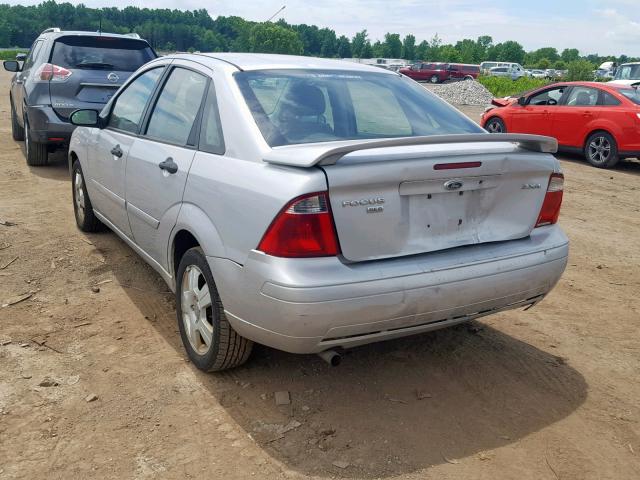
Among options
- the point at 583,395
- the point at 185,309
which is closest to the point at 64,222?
the point at 185,309

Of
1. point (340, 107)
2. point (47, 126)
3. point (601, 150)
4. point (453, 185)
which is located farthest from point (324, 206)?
point (601, 150)

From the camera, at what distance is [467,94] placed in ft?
102

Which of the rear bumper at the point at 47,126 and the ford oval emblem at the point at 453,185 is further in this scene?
the rear bumper at the point at 47,126

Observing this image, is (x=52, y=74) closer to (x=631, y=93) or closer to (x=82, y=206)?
(x=82, y=206)

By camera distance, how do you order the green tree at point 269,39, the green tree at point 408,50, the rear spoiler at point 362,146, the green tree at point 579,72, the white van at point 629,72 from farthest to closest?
the green tree at point 408,50, the green tree at point 579,72, the green tree at point 269,39, the white van at point 629,72, the rear spoiler at point 362,146

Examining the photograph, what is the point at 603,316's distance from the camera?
467cm

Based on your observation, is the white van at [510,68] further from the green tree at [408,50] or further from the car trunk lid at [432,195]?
the green tree at [408,50]

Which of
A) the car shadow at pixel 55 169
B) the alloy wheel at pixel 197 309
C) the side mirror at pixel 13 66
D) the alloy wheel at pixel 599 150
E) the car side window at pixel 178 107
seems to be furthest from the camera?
the alloy wheel at pixel 599 150

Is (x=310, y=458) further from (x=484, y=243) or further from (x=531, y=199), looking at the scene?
(x=531, y=199)

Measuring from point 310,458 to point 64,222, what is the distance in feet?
14.8

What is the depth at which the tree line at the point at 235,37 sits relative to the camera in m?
37.8

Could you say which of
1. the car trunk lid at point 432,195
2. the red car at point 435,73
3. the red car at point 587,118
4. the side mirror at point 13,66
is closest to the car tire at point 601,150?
the red car at point 587,118

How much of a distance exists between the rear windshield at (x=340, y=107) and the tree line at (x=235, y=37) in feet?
78.8

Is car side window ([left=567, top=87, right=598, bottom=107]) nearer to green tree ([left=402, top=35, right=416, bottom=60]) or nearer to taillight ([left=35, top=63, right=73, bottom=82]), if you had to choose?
taillight ([left=35, top=63, right=73, bottom=82])
